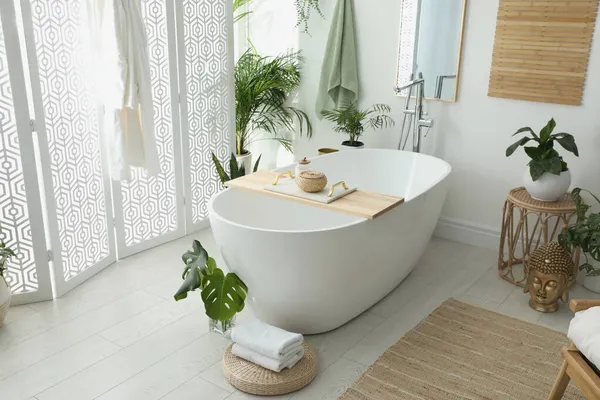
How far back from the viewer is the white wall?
373cm

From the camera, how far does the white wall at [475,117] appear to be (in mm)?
3729

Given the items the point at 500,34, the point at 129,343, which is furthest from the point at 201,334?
the point at 500,34

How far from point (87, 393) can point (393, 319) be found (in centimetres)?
158

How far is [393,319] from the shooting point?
3238mm

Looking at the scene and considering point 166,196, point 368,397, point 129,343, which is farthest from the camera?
point 166,196

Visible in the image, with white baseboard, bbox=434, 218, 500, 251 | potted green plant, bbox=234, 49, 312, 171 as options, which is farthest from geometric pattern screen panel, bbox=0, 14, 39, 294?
white baseboard, bbox=434, 218, 500, 251

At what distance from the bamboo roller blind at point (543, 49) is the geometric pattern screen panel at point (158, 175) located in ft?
7.08

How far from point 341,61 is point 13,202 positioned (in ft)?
8.28

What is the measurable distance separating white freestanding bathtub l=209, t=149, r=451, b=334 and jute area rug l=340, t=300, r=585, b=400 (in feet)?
1.10

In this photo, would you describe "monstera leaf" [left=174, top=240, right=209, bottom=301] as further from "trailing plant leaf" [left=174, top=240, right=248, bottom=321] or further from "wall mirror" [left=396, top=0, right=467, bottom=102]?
"wall mirror" [left=396, top=0, right=467, bottom=102]

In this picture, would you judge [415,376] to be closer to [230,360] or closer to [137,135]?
[230,360]

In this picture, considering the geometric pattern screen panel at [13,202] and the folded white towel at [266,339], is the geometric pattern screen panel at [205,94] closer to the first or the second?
the geometric pattern screen panel at [13,202]

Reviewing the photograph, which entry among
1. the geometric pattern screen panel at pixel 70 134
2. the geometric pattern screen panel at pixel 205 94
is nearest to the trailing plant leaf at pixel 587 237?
the geometric pattern screen panel at pixel 205 94

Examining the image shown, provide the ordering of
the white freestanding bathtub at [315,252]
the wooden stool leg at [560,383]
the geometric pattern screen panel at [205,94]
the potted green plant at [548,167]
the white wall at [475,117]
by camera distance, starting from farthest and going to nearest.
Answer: the geometric pattern screen panel at [205,94]
the white wall at [475,117]
the potted green plant at [548,167]
the white freestanding bathtub at [315,252]
the wooden stool leg at [560,383]
